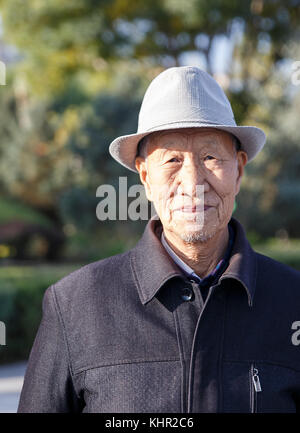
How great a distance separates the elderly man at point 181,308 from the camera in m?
1.91

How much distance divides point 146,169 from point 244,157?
1.15 feet

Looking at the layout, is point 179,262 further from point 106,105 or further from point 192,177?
point 106,105

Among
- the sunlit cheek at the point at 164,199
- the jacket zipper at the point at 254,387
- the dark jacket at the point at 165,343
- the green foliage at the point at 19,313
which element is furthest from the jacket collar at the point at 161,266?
the green foliage at the point at 19,313

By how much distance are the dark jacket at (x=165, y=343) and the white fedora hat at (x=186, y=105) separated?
1.35ft

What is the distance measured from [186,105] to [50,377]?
0.94 meters

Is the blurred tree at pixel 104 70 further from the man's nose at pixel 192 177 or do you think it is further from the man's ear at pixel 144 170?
the man's nose at pixel 192 177

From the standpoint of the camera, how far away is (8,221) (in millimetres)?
16828

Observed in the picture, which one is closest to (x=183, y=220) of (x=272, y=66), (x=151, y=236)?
(x=151, y=236)

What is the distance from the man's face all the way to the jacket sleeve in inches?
19.8

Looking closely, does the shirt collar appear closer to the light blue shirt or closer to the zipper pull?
the light blue shirt

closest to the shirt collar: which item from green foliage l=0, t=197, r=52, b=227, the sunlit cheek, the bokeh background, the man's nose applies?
the sunlit cheek

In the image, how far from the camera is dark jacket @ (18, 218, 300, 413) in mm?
1893

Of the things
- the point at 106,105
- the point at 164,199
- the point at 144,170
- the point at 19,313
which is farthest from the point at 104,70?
the point at 164,199

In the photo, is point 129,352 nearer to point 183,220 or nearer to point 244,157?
point 183,220
